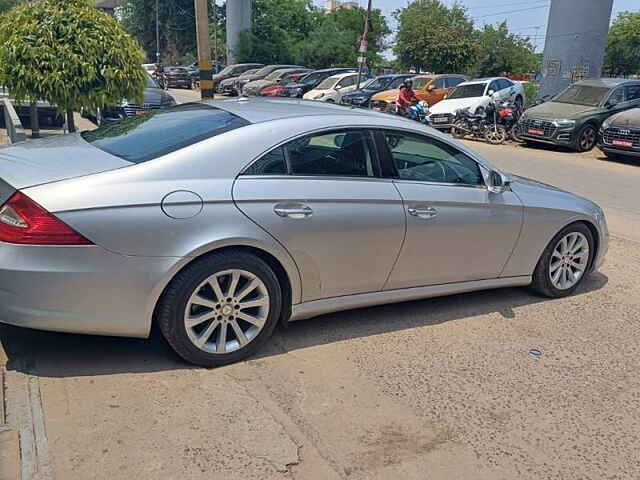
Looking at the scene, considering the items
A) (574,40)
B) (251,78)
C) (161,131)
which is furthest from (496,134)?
(251,78)

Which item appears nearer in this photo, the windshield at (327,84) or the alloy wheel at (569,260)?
the alloy wheel at (569,260)

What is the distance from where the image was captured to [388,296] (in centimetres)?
423

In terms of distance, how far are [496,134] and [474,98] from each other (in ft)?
7.47

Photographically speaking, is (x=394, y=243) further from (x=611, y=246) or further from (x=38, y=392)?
(x=611, y=246)

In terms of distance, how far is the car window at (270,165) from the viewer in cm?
363

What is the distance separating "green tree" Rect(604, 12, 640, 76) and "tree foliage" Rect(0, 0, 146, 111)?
56407 millimetres

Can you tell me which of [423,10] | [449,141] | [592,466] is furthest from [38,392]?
[423,10]

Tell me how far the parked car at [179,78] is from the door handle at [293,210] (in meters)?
39.5

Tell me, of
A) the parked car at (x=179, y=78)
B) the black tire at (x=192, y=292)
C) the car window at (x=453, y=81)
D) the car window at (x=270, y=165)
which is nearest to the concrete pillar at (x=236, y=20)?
the parked car at (x=179, y=78)

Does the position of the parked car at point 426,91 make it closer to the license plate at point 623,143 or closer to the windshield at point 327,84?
the windshield at point 327,84

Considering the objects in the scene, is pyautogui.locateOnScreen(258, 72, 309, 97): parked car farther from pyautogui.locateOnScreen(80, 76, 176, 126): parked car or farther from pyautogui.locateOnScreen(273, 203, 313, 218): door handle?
pyautogui.locateOnScreen(273, 203, 313, 218): door handle

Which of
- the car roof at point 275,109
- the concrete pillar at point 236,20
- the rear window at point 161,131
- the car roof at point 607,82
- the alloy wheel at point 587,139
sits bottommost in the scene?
the alloy wheel at point 587,139

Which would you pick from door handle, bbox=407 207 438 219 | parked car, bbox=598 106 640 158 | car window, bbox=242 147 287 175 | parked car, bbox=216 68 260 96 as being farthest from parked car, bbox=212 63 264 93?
car window, bbox=242 147 287 175

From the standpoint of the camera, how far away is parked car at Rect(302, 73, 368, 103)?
82.2 ft
